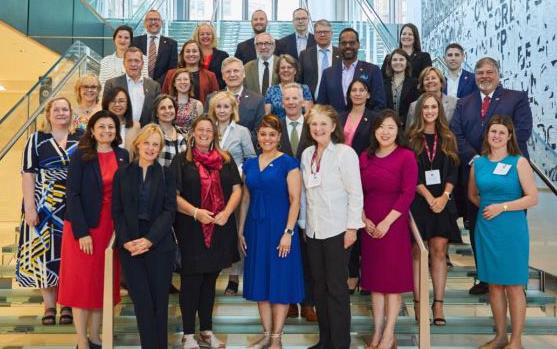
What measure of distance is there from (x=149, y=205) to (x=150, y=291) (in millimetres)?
552

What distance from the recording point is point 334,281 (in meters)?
3.81

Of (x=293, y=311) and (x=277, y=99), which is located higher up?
(x=277, y=99)

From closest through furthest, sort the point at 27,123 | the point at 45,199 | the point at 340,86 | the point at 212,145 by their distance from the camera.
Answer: the point at 212,145 < the point at 45,199 < the point at 340,86 < the point at 27,123

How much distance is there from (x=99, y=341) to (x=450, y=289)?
9.45 feet

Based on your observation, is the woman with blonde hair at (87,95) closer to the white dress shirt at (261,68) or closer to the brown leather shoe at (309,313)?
the white dress shirt at (261,68)

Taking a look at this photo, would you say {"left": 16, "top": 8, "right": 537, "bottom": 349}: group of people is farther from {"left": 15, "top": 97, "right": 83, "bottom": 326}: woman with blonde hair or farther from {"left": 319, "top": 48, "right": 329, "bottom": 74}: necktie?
{"left": 319, "top": 48, "right": 329, "bottom": 74}: necktie

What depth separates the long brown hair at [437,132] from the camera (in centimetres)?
432

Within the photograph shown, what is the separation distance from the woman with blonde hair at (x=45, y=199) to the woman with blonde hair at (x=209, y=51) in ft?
6.76

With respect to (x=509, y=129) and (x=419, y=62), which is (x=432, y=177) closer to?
(x=509, y=129)

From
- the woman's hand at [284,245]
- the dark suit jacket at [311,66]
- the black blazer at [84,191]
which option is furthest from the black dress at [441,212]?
the black blazer at [84,191]

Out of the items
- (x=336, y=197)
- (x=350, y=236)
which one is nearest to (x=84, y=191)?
(x=336, y=197)

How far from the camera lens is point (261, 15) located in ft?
22.1

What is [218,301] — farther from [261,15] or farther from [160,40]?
[261,15]

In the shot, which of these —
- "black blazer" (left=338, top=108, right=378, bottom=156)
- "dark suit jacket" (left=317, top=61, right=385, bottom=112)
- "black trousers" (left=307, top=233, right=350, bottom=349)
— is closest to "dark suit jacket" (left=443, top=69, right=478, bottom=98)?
"dark suit jacket" (left=317, top=61, right=385, bottom=112)
